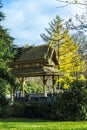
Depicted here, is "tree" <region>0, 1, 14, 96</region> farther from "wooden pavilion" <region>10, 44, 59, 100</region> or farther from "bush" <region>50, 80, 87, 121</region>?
"bush" <region>50, 80, 87, 121</region>

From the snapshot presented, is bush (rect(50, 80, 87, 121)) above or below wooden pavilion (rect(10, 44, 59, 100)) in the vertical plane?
below

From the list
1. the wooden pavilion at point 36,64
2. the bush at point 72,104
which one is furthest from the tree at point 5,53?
the bush at point 72,104

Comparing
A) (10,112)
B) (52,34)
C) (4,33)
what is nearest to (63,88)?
(10,112)

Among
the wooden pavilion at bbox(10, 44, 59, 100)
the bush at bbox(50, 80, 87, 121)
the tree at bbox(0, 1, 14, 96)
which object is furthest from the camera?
the wooden pavilion at bbox(10, 44, 59, 100)

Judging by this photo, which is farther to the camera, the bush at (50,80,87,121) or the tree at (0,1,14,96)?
the tree at (0,1,14,96)

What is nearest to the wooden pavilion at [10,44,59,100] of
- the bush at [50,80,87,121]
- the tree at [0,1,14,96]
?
the tree at [0,1,14,96]

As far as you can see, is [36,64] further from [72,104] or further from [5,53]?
[72,104]

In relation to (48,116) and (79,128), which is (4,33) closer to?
(48,116)

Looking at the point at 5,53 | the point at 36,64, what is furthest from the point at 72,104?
the point at 36,64

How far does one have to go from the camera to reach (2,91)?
111 ft

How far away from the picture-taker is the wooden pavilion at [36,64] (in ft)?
144

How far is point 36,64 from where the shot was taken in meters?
44.6

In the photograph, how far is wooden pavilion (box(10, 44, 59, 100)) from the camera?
43969mm

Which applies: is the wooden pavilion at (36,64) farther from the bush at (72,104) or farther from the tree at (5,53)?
the bush at (72,104)
